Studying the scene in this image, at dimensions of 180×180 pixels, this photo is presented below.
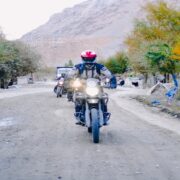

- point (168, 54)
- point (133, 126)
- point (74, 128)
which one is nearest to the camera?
point (74, 128)

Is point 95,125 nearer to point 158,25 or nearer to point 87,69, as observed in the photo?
point 87,69

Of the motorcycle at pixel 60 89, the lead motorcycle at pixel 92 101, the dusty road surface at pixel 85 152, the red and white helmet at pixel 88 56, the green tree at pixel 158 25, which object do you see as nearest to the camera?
the dusty road surface at pixel 85 152

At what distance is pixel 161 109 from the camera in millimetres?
23656

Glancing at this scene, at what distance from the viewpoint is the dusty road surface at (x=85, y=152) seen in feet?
26.9

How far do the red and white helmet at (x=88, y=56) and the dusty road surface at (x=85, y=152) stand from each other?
5.72 ft

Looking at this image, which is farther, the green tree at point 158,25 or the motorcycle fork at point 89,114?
the green tree at point 158,25

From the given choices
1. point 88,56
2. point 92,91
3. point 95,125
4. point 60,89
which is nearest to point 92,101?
point 92,91

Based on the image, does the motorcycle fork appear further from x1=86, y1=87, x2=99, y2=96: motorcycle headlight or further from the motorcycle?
the motorcycle

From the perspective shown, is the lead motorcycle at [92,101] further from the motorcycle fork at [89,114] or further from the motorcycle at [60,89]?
the motorcycle at [60,89]

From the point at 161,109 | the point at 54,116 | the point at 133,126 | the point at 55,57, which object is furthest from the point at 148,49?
the point at 55,57

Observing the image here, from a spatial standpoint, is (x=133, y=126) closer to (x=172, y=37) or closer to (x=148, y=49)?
(x=148, y=49)

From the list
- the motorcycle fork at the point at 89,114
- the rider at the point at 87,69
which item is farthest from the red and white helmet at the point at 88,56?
the motorcycle fork at the point at 89,114

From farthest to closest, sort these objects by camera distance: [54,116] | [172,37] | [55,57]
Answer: [55,57]
[172,37]
[54,116]

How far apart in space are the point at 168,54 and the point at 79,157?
75.0 ft
